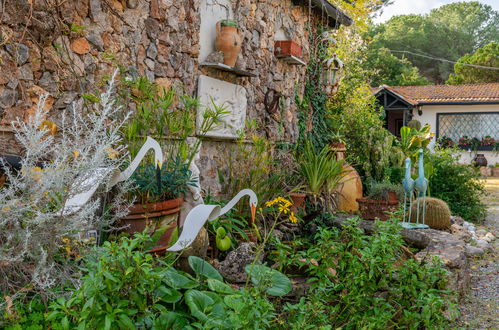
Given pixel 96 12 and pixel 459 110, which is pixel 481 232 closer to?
pixel 96 12

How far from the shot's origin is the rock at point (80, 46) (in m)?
2.94

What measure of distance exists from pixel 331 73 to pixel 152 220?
186 inches

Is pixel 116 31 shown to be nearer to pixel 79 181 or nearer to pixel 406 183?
pixel 79 181

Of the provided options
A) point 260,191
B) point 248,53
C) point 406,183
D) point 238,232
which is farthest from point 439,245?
point 248,53

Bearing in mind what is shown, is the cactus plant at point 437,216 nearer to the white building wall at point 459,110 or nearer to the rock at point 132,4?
the rock at point 132,4

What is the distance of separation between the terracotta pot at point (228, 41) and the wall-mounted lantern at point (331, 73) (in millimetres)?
2558

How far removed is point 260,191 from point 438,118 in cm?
1579

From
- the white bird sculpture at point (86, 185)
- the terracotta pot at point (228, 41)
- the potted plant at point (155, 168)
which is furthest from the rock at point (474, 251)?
the white bird sculpture at point (86, 185)

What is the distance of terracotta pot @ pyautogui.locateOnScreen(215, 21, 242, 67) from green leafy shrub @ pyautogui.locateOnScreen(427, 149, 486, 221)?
4.09m

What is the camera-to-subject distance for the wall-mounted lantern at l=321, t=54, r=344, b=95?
22.1ft

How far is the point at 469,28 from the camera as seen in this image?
1268 inches

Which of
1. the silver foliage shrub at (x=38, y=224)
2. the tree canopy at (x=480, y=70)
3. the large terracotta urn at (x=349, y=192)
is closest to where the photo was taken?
the silver foliage shrub at (x=38, y=224)

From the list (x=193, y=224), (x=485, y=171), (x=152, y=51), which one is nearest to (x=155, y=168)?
(x=193, y=224)

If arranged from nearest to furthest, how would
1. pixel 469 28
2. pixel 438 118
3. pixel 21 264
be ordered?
1. pixel 21 264
2. pixel 438 118
3. pixel 469 28
